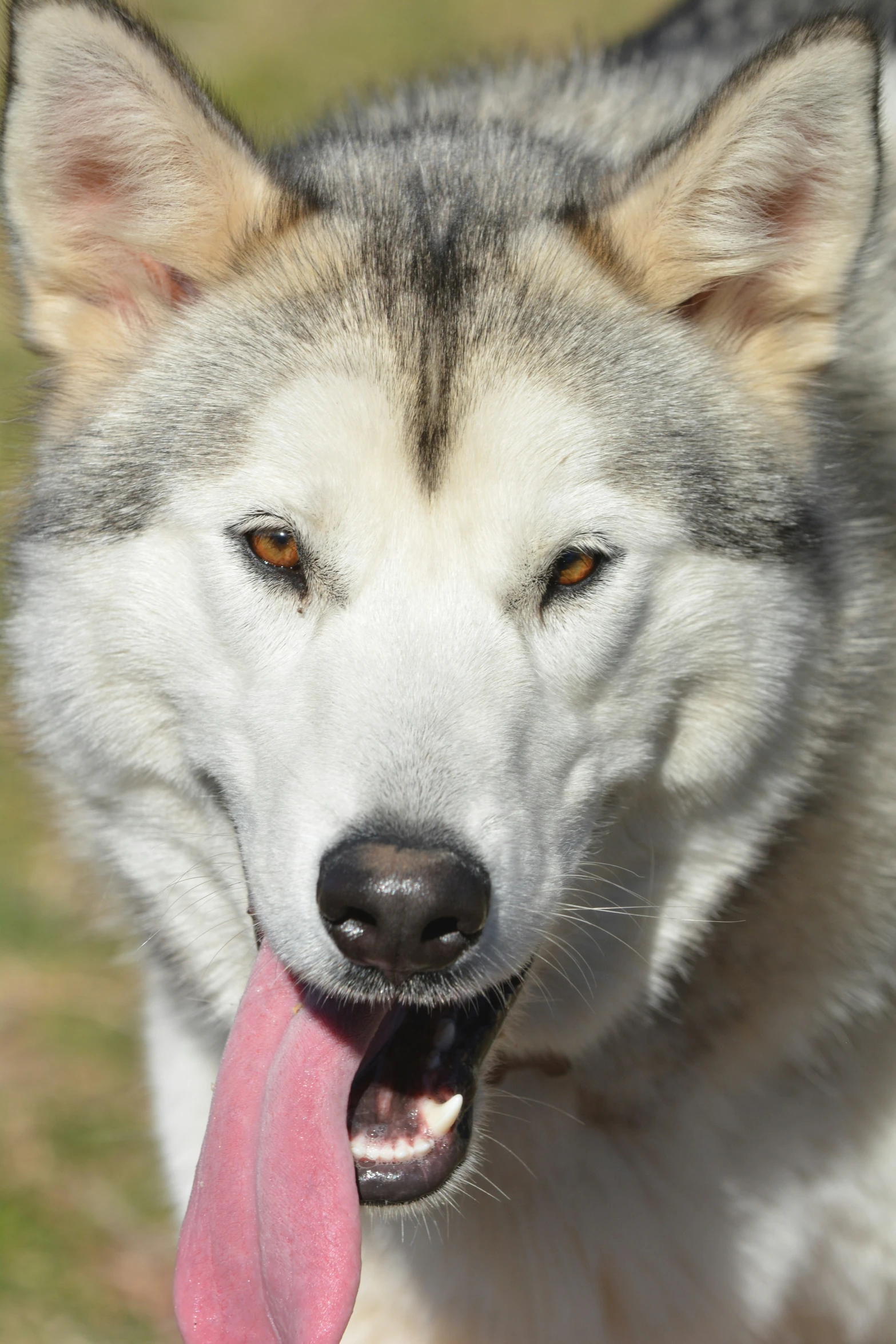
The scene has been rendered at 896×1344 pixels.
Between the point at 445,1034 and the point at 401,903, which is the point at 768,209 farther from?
the point at 445,1034

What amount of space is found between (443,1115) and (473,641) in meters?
0.74

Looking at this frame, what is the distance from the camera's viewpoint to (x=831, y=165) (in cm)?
242

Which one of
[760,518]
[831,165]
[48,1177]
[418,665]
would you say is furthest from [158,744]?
[48,1177]

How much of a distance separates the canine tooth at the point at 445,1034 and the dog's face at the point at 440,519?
0.05 meters

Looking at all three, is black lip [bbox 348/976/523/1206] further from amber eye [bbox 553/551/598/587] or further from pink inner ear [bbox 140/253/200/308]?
pink inner ear [bbox 140/253/200/308]

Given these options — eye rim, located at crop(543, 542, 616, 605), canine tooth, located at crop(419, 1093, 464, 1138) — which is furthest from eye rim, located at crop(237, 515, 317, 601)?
canine tooth, located at crop(419, 1093, 464, 1138)

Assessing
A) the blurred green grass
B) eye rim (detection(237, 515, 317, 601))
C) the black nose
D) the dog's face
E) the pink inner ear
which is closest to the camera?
the black nose

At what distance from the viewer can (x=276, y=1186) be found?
94.8 inches

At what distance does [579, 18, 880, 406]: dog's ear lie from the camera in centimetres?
231

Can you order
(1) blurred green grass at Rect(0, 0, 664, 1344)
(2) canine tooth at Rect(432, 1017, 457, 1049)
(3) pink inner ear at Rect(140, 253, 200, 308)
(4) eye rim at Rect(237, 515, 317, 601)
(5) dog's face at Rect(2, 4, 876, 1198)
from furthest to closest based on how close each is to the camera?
1. (1) blurred green grass at Rect(0, 0, 664, 1344)
2. (3) pink inner ear at Rect(140, 253, 200, 308)
3. (2) canine tooth at Rect(432, 1017, 457, 1049)
4. (4) eye rim at Rect(237, 515, 317, 601)
5. (5) dog's face at Rect(2, 4, 876, 1198)

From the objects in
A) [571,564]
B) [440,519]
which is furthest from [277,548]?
[571,564]

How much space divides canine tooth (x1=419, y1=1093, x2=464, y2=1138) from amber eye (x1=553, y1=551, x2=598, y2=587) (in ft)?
2.67

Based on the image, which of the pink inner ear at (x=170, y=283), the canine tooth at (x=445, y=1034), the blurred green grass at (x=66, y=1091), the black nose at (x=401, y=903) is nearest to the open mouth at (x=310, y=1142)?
the canine tooth at (x=445, y=1034)

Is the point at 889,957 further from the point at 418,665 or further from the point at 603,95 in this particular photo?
the point at 603,95
